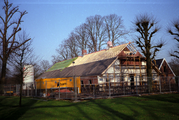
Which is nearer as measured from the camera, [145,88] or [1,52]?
[145,88]

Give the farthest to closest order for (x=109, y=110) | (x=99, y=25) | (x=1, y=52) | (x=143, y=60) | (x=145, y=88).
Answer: (x=99, y=25) → (x=143, y=60) → (x=1, y=52) → (x=145, y=88) → (x=109, y=110)

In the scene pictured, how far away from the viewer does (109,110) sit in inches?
542

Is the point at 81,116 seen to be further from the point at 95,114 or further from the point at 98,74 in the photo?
the point at 98,74

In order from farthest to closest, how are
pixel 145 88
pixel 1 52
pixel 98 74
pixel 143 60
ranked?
pixel 143 60, pixel 1 52, pixel 98 74, pixel 145 88

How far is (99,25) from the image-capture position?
183 feet

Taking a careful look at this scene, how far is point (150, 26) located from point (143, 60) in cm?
904

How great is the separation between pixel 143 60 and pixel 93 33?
81.5 ft

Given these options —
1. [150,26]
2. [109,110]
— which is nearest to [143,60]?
[150,26]

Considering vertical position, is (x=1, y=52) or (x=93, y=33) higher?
(x=93, y=33)

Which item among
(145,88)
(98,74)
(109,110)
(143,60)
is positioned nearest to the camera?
(109,110)

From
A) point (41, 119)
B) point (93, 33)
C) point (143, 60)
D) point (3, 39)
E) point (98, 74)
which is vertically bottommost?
point (41, 119)

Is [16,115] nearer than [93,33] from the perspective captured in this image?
Yes

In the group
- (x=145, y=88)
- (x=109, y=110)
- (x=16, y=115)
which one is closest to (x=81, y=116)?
(x=109, y=110)

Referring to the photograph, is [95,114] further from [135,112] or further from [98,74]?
[98,74]
